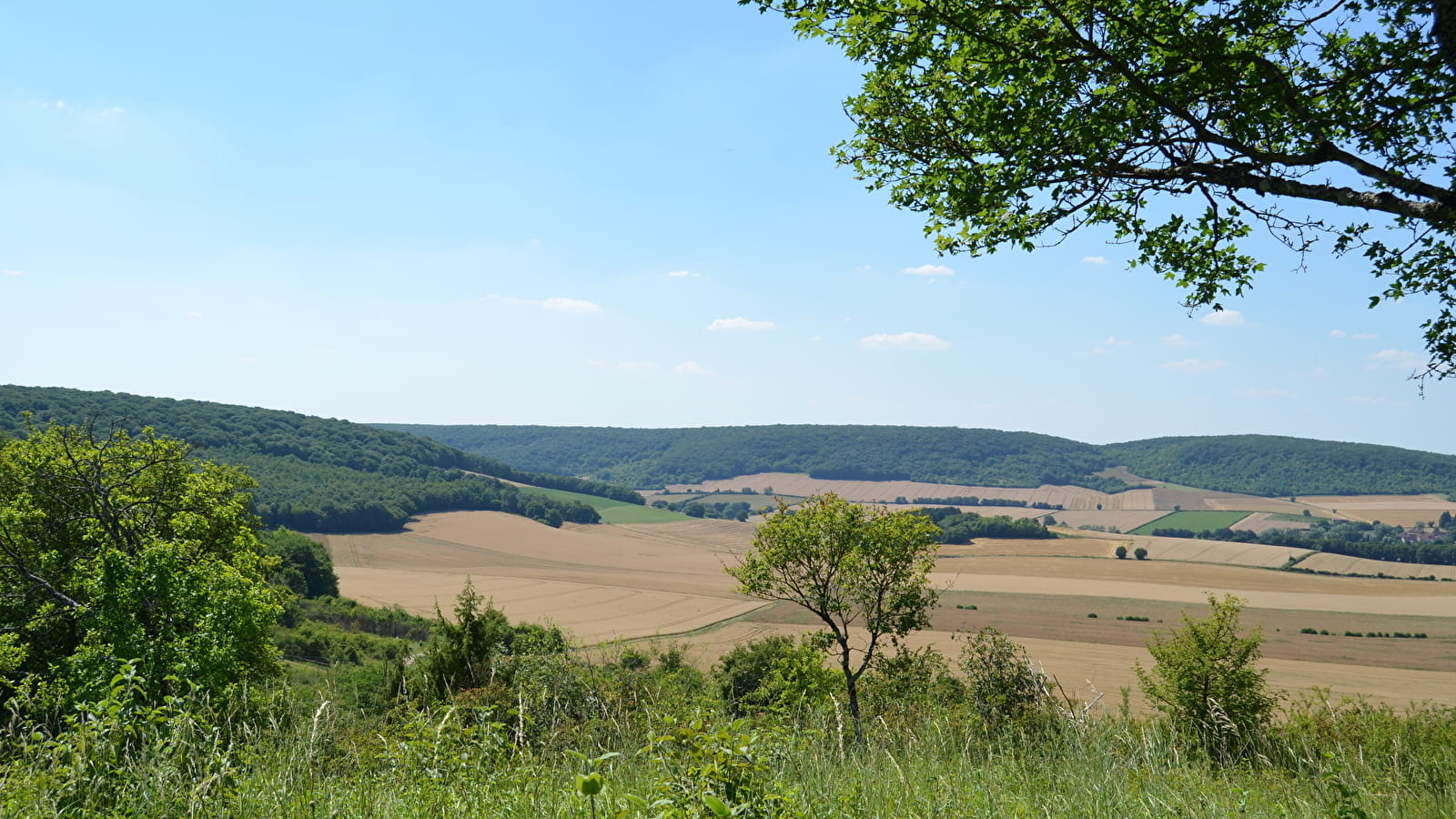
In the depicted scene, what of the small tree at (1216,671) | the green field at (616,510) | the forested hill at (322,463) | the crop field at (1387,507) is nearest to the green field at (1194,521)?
the crop field at (1387,507)

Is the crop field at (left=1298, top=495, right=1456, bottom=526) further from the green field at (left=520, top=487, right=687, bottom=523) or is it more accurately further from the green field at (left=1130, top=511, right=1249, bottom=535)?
the green field at (left=520, top=487, right=687, bottom=523)

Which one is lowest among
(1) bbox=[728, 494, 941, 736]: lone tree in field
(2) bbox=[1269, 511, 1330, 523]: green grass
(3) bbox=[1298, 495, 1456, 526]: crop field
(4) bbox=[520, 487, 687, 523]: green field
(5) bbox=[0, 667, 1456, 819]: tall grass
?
(4) bbox=[520, 487, 687, 523]: green field

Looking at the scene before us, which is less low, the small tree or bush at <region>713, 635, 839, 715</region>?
the small tree

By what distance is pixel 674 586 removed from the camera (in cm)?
9000

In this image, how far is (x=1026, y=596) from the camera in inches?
3246

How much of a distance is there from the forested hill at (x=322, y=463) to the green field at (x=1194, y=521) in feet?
356

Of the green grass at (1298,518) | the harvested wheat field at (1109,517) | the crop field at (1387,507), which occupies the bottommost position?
the harvested wheat field at (1109,517)

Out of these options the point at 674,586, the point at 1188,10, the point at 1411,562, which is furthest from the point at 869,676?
the point at 1411,562

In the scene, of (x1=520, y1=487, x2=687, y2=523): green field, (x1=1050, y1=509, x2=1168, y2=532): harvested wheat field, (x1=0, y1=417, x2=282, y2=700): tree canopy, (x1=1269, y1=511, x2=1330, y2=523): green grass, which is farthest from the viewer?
(x1=520, y1=487, x2=687, y2=523): green field

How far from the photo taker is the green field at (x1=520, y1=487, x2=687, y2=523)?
538 ft

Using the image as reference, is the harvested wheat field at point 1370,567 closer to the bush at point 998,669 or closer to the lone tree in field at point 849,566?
the bush at point 998,669

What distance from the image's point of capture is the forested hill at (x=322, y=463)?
118 m

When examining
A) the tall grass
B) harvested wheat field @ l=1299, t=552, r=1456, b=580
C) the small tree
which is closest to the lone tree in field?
the small tree

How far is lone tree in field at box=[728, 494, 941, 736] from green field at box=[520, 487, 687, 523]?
446 feet
